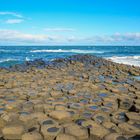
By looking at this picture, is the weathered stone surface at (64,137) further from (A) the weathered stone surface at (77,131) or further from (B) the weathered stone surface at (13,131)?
(B) the weathered stone surface at (13,131)

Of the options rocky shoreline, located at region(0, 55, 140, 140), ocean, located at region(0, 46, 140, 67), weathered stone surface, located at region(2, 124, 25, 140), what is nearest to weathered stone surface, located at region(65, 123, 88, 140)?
rocky shoreline, located at region(0, 55, 140, 140)

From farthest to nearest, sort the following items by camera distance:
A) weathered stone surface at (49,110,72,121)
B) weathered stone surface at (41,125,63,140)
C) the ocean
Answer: the ocean, weathered stone surface at (49,110,72,121), weathered stone surface at (41,125,63,140)

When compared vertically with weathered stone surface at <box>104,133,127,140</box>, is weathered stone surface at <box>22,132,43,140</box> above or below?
above

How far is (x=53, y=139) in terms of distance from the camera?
10.6ft

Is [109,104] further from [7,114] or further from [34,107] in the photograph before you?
[7,114]

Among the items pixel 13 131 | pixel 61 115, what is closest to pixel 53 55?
pixel 61 115

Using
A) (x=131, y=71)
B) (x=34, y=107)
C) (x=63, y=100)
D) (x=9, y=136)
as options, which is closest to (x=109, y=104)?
(x=63, y=100)

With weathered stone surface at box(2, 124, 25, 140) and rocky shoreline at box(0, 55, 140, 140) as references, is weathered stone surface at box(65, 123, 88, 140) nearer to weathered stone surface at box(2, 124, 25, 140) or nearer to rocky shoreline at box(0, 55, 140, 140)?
rocky shoreline at box(0, 55, 140, 140)

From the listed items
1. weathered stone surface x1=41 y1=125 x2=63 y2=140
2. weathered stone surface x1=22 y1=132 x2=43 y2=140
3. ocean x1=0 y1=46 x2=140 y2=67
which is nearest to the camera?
weathered stone surface x1=22 y1=132 x2=43 y2=140

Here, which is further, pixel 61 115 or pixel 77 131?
pixel 61 115

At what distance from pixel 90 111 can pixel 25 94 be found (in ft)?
6.96

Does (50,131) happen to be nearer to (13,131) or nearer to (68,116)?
(13,131)

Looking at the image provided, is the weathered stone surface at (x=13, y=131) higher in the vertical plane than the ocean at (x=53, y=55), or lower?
higher

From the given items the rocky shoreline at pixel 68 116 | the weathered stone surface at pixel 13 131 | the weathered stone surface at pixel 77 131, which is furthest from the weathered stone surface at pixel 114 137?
the weathered stone surface at pixel 13 131
